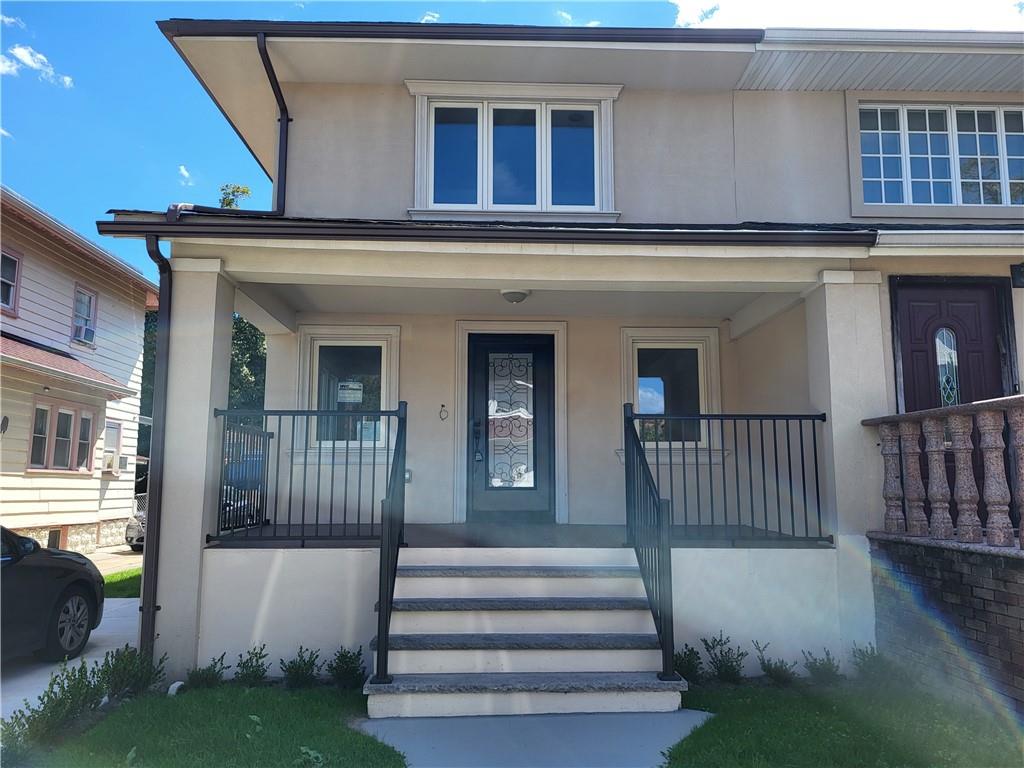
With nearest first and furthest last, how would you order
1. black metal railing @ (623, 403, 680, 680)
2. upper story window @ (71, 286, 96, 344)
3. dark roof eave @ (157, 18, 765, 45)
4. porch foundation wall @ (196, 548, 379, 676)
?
1. black metal railing @ (623, 403, 680, 680)
2. porch foundation wall @ (196, 548, 379, 676)
3. dark roof eave @ (157, 18, 765, 45)
4. upper story window @ (71, 286, 96, 344)

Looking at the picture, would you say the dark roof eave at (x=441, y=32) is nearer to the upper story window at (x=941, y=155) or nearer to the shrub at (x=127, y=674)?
the upper story window at (x=941, y=155)

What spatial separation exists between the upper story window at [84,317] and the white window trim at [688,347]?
12354mm

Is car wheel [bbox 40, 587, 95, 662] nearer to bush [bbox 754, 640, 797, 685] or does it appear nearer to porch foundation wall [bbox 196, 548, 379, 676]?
porch foundation wall [bbox 196, 548, 379, 676]

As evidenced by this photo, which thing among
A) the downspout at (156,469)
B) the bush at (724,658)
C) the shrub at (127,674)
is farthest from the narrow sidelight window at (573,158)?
the shrub at (127,674)

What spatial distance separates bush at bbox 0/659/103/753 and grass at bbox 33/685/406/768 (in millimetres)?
124

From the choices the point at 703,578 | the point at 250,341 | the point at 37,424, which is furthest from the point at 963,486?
the point at 250,341

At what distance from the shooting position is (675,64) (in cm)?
701

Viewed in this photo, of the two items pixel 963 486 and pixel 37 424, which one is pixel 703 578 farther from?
pixel 37 424

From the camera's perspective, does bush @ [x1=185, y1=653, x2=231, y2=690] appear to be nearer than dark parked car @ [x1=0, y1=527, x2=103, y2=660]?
Yes

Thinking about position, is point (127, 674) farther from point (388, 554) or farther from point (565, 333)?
point (565, 333)

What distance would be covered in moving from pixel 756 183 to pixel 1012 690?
5.16 meters

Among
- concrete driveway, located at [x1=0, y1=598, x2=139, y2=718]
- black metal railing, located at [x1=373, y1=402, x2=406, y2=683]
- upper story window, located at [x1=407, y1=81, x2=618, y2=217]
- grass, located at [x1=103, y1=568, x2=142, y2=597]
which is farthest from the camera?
grass, located at [x1=103, y1=568, x2=142, y2=597]

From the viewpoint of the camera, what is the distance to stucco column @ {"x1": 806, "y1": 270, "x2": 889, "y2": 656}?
17.6 feet

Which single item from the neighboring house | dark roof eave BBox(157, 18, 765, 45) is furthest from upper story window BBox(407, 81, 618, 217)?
the neighboring house
